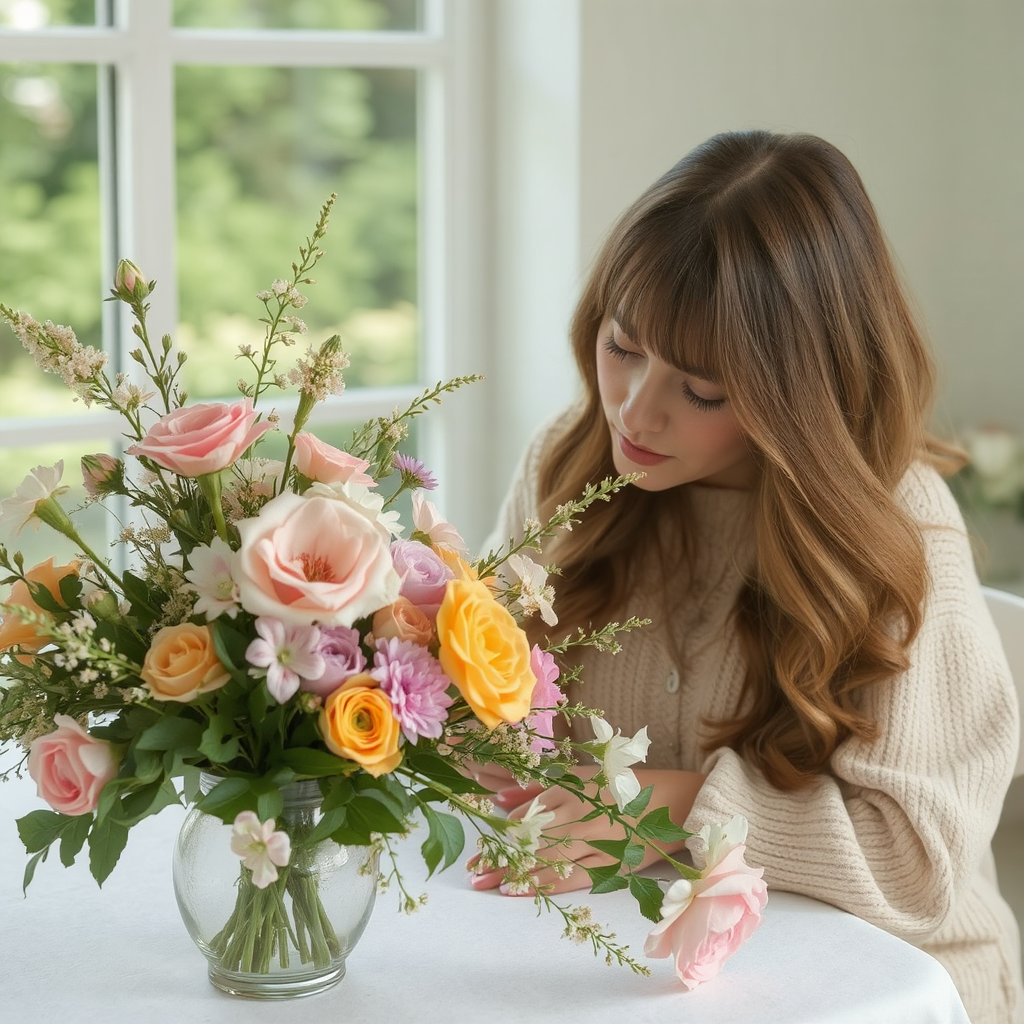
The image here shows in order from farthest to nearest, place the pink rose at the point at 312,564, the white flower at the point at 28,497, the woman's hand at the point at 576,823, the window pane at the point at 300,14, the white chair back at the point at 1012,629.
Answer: the window pane at the point at 300,14, the white chair back at the point at 1012,629, the woman's hand at the point at 576,823, the white flower at the point at 28,497, the pink rose at the point at 312,564

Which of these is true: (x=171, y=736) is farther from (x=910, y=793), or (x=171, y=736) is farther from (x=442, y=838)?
(x=910, y=793)

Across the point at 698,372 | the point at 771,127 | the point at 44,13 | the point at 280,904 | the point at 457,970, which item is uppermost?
the point at 44,13

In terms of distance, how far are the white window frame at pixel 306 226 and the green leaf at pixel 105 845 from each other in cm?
125

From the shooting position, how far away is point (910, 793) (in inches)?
51.2

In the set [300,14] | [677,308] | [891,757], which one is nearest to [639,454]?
[677,308]

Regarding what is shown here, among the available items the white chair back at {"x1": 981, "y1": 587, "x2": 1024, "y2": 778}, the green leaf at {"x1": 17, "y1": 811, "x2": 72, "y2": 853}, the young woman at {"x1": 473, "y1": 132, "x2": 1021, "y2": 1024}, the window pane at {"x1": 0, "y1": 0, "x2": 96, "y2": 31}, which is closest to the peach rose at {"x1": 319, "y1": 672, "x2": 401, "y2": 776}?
the green leaf at {"x1": 17, "y1": 811, "x2": 72, "y2": 853}

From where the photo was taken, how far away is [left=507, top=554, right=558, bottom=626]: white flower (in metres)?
0.95

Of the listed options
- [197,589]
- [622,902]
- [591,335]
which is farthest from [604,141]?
[197,589]

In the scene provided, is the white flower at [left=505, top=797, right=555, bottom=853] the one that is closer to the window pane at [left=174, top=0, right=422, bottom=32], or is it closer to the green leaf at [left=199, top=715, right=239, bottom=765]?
the green leaf at [left=199, top=715, right=239, bottom=765]

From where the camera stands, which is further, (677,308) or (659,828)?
(677,308)

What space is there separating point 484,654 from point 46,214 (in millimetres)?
1457

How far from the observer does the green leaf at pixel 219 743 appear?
0.85m

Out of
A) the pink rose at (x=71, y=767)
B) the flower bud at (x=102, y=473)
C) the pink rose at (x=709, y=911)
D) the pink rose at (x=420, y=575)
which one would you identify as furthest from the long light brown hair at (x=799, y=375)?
the pink rose at (x=71, y=767)

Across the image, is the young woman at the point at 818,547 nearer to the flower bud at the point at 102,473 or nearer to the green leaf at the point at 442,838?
the green leaf at the point at 442,838
